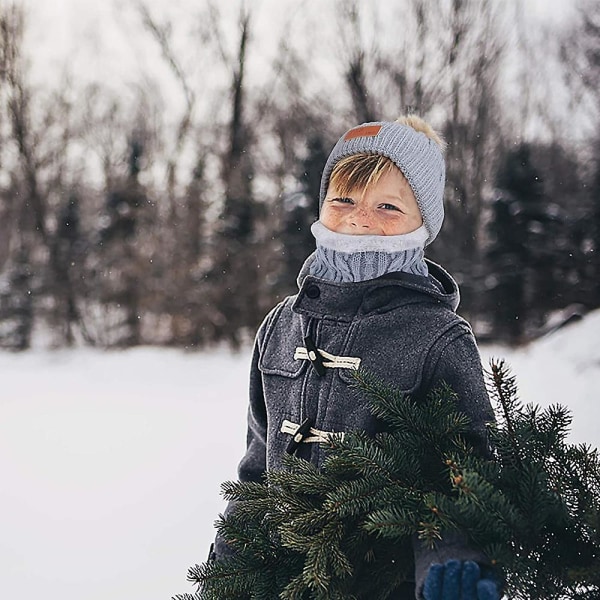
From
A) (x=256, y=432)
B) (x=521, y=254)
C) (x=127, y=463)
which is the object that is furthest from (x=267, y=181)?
(x=256, y=432)

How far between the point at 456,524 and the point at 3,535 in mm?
4204

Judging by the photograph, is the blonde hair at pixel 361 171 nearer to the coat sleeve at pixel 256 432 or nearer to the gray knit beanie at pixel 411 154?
the gray knit beanie at pixel 411 154

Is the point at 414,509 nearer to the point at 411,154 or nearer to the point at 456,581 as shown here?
the point at 456,581

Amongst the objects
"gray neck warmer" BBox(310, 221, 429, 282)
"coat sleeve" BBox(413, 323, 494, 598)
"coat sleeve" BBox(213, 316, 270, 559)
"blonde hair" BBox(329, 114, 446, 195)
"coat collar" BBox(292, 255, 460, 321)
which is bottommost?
"coat sleeve" BBox(213, 316, 270, 559)

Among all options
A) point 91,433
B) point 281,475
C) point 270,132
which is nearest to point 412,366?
point 281,475

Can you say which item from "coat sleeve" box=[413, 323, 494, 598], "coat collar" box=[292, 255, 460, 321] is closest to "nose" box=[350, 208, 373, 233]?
"coat collar" box=[292, 255, 460, 321]

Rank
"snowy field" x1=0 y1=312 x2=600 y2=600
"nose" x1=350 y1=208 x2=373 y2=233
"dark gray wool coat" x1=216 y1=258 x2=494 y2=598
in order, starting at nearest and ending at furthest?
"dark gray wool coat" x1=216 y1=258 x2=494 y2=598
"nose" x1=350 y1=208 x2=373 y2=233
"snowy field" x1=0 y1=312 x2=600 y2=600

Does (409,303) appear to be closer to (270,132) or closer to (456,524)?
(456,524)

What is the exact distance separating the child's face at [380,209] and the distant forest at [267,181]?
30.6ft

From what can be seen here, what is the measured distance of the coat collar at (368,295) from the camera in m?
1.59

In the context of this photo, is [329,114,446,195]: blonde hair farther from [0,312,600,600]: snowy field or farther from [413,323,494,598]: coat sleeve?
[0,312,600,600]: snowy field

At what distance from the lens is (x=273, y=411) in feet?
5.62

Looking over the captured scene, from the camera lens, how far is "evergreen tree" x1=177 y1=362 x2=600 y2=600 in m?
1.18

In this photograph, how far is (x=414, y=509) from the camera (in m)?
1.23
